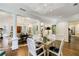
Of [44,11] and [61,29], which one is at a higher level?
[44,11]

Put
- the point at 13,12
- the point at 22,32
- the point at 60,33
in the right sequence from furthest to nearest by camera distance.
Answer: the point at 60,33 < the point at 22,32 < the point at 13,12

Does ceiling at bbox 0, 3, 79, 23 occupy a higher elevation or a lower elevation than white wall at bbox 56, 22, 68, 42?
higher

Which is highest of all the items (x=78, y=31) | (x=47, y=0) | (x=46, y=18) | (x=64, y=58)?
(x=46, y=18)

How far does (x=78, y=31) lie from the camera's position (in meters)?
3.96

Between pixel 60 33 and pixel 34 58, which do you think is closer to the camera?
pixel 34 58

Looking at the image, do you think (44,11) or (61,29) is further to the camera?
(61,29)

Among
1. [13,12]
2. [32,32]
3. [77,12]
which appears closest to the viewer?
[77,12]

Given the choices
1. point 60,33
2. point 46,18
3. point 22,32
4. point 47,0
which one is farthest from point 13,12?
point 60,33

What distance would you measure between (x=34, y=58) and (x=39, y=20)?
4180 millimetres

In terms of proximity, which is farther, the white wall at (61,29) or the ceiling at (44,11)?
the white wall at (61,29)

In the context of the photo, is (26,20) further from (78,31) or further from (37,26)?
(78,31)

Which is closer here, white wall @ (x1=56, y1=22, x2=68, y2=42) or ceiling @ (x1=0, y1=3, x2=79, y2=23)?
ceiling @ (x1=0, y1=3, x2=79, y2=23)

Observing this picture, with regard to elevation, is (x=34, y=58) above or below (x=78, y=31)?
below

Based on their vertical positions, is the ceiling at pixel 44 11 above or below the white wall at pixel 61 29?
above
